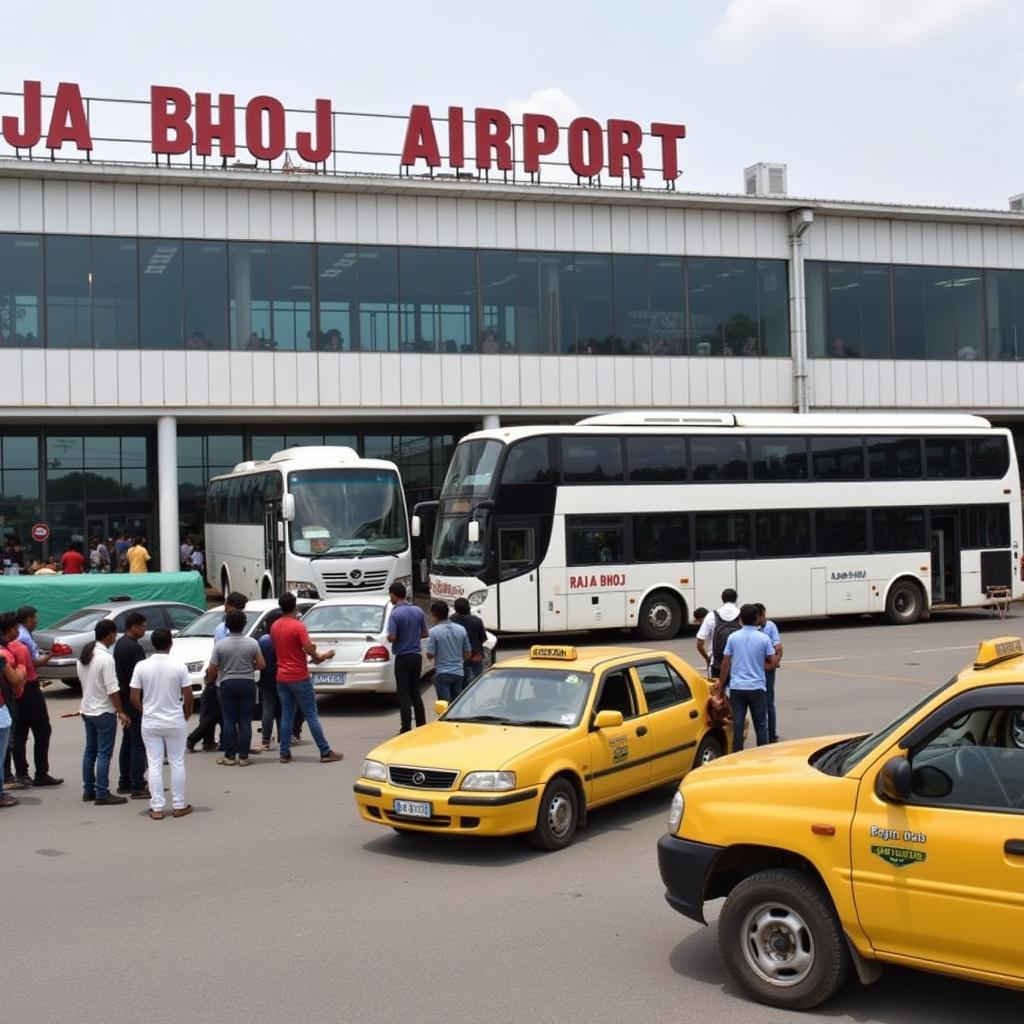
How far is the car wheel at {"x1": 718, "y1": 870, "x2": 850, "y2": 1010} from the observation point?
5812mm

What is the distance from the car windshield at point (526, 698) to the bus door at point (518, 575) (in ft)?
44.7

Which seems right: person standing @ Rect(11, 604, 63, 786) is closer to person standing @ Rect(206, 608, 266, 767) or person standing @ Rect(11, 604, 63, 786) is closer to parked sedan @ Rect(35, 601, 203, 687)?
person standing @ Rect(206, 608, 266, 767)

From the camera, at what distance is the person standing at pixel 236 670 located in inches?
493

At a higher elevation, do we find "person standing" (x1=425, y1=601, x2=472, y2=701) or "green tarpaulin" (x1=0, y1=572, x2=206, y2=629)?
"green tarpaulin" (x1=0, y1=572, x2=206, y2=629)

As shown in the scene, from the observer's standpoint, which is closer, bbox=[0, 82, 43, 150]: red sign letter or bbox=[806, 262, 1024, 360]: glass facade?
bbox=[0, 82, 43, 150]: red sign letter

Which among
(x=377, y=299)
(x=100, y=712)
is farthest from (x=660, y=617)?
(x=100, y=712)

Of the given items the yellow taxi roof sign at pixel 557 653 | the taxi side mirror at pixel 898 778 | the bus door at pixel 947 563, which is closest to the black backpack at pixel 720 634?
the yellow taxi roof sign at pixel 557 653

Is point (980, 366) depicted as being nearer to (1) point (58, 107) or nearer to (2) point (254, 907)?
(1) point (58, 107)

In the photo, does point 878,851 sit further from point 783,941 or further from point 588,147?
point 588,147

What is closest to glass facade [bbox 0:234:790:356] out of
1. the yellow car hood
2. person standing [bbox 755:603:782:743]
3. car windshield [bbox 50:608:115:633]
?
car windshield [bbox 50:608:115:633]

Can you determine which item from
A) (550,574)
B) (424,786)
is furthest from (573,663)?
(550,574)

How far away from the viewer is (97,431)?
3706cm

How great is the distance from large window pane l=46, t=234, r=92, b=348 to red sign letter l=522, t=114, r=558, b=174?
1191cm

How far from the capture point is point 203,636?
57.5ft
